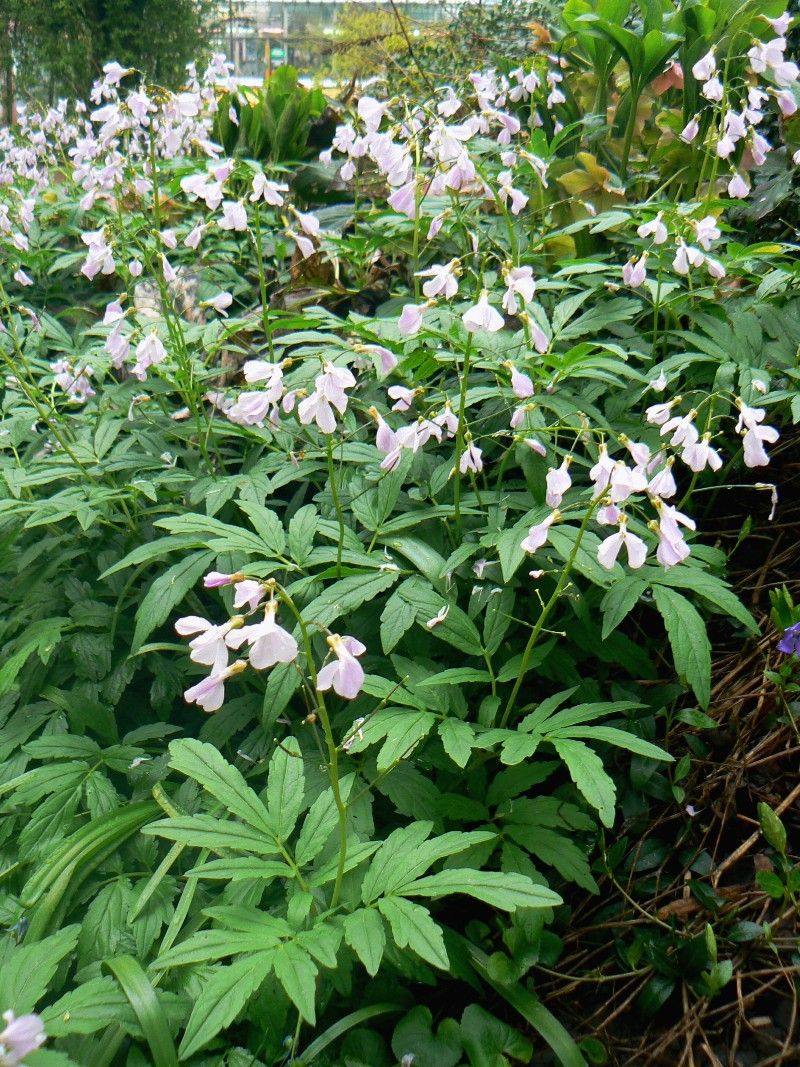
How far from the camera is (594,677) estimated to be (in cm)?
213

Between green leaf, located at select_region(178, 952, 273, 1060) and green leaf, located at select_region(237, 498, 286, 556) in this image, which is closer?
green leaf, located at select_region(178, 952, 273, 1060)

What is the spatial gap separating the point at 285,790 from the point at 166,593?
66 cm

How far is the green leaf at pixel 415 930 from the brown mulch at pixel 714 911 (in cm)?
48

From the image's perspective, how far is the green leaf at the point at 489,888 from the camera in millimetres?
1386

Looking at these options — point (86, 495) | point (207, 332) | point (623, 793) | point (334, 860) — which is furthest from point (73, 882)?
point (207, 332)

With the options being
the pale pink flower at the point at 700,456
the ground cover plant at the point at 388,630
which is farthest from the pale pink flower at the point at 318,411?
the pale pink flower at the point at 700,456

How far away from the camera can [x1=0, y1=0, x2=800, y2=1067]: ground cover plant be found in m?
1.49

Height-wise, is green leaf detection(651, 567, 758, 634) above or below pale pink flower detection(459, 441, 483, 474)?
below

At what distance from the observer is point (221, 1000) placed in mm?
1268

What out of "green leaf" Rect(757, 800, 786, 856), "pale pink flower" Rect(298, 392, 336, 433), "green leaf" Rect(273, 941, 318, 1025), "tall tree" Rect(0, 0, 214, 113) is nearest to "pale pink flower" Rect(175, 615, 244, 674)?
"green leaf" Rect(273, 941, 318, 1025)

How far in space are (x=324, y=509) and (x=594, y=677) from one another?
814mm

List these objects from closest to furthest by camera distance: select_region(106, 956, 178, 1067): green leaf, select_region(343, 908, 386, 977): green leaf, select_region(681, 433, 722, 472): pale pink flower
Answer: select_region(343, 908, 386, 977): green leaf → select_region(106, 956, 178, 1067): green leaf → select_region(681, 433, 722, 472): pale pink flower

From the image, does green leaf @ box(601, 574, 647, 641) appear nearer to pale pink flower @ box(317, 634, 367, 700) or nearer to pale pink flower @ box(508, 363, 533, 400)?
pale pink flower @ box(508, 363, 533, 400)

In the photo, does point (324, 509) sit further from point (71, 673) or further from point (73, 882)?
point (73, 882)
